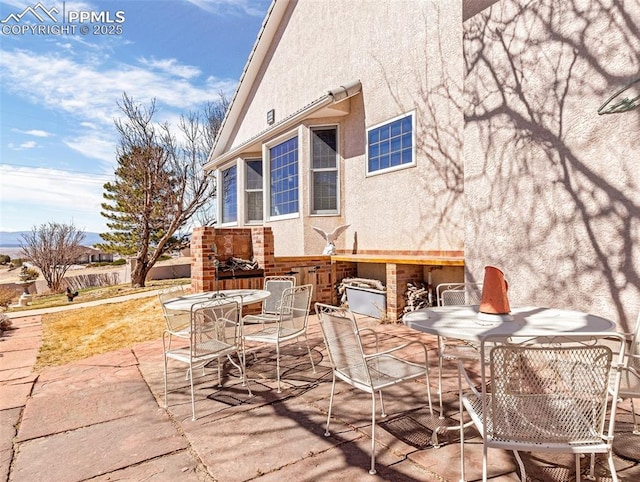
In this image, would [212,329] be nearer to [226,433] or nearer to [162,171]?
[226,433]

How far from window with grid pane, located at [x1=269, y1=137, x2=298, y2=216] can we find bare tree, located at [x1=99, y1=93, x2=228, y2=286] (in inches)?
321

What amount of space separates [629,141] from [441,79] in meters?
3.79

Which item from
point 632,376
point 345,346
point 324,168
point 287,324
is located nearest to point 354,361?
point 345,346

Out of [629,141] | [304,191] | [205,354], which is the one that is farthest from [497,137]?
[304,191]

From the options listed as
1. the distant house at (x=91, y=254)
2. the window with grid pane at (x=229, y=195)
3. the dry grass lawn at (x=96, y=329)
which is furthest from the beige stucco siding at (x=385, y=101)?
the distant house at (x=91, y=254)

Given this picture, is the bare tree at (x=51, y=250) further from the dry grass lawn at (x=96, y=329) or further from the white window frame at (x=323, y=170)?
the white window frame at (x=323, y=170)

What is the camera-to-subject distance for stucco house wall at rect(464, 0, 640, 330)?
3535 mm

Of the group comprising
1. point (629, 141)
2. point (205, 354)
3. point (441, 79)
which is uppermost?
point (441, 79)

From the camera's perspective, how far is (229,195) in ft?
45.8

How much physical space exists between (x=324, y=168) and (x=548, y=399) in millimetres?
7626

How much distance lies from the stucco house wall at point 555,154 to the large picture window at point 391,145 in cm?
239

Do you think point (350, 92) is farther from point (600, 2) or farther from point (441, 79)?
point (600, 2)

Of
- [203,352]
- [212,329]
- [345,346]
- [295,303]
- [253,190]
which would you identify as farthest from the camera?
[253,190]

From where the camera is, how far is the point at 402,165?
7457 millimetres
